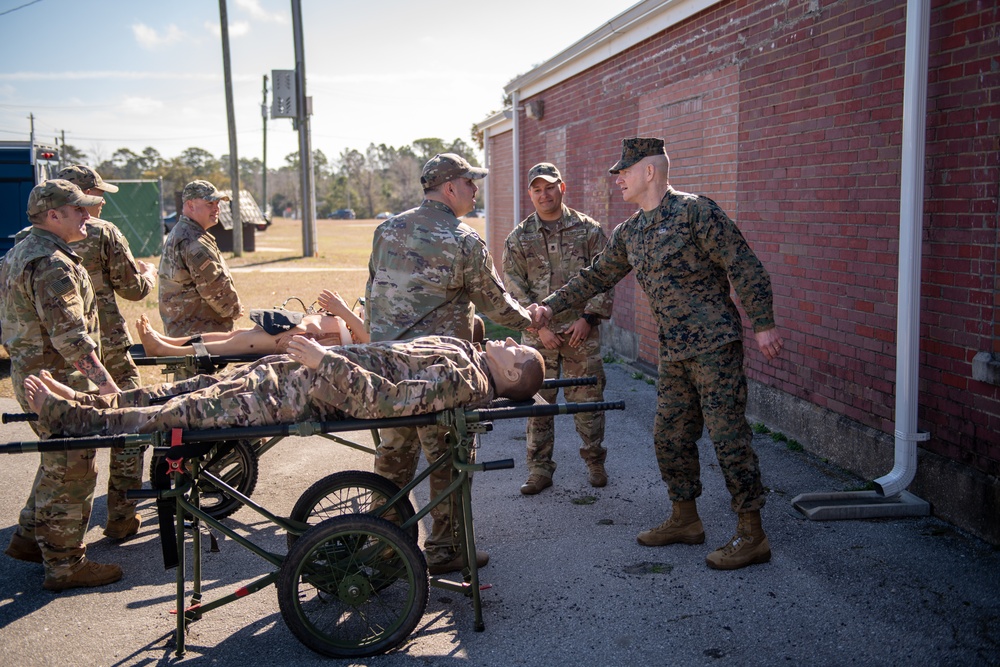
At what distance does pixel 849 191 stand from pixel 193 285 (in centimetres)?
492

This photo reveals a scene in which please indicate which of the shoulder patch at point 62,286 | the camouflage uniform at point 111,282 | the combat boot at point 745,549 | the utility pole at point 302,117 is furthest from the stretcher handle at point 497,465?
the utility pole at point 302,117

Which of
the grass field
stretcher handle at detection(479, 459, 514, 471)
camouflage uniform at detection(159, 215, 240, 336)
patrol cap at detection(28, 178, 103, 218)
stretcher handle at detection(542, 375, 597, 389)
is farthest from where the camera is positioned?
the grass field

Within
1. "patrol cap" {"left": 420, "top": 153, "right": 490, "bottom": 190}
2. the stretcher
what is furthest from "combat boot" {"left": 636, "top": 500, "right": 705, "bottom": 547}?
"patrol cap" {"left": 420, "top": 153, "right": 490, "bottom": 190}

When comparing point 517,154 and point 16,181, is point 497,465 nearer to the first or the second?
point 517,154

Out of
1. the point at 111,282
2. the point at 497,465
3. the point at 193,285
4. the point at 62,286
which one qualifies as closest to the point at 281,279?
the point at 193,285

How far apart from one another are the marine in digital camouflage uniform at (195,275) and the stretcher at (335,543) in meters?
2.48

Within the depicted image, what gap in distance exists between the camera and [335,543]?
3.93 metres

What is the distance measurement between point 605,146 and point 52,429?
27.3 feet

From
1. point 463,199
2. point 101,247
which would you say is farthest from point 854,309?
point 101,247

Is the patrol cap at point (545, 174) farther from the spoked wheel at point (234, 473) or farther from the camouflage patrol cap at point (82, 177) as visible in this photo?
the camouflage patrol cap at point (82, 177)

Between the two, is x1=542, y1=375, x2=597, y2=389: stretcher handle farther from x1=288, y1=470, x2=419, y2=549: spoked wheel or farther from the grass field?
the grass field

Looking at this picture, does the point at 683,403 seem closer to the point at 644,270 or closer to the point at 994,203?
the point at 644,270

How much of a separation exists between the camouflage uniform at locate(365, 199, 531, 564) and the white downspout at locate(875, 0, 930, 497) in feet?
7.97

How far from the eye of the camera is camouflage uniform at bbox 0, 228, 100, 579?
4523 mm
